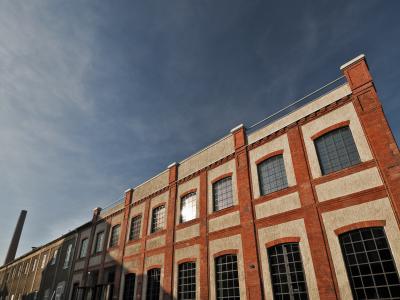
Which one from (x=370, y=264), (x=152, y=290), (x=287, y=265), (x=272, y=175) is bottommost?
(x=152, y=290)

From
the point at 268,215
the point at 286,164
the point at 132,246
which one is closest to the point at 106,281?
the point at 132,246

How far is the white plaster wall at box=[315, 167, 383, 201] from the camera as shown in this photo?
9367 millimetres

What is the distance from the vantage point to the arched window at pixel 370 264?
26.9 feet

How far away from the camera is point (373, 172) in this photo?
30.9 feet

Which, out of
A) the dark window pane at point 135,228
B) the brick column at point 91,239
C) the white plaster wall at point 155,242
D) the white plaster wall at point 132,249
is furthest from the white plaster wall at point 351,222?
the brick column at point 91,239

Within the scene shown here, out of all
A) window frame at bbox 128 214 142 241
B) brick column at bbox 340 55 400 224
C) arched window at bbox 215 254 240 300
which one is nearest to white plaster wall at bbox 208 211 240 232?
arched window at bbox 215 254 240 300

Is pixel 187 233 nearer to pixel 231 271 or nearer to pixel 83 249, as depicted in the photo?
pixel 231 271

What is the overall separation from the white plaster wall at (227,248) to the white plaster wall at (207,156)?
4.36 meters

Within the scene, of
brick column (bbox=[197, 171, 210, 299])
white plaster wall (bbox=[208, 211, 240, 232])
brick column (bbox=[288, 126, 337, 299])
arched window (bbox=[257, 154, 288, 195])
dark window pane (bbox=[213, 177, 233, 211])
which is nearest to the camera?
brick column (bbox=[288, 126, 337, 299])

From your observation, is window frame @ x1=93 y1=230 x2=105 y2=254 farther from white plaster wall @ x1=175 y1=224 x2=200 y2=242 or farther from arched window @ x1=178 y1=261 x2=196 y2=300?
arched window @ x1=178 y1=261 x2=196 y2=300

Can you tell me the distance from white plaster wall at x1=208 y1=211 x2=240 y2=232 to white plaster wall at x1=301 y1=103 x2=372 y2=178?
4.10 metres

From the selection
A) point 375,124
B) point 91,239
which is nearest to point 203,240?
point 375,124

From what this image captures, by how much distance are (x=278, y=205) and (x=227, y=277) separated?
13.1ft

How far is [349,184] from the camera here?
9.84 m
